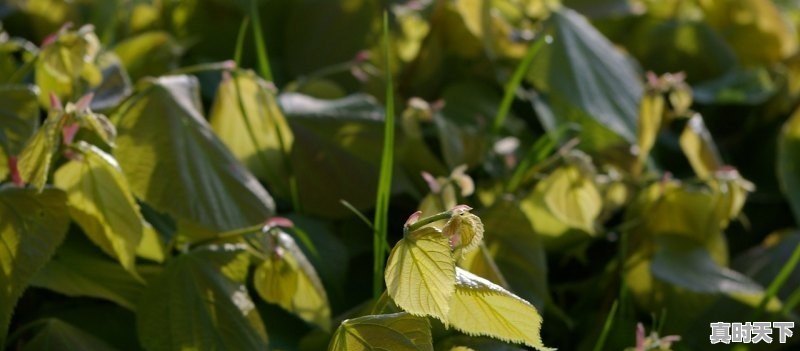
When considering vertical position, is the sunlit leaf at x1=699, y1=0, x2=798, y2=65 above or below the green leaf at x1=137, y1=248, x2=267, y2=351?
above

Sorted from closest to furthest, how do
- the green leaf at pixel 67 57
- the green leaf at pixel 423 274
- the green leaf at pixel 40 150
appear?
the green leaf at pixel 423 274 < the green leaf at pixel 40 150 < the green leaf at pixel 67 57

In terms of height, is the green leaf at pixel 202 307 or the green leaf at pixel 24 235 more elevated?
the green leaf at pixel 24 235

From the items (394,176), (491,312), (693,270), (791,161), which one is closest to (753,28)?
(791,161)

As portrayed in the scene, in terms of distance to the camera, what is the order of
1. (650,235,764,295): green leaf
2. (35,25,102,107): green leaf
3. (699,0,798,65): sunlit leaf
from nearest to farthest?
(35,25,102,107): green leaf
(650,235,764,295): green leaf
(699,0,798,65): sunlit leaf

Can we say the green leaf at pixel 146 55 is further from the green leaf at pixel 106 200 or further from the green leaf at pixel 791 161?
the green leaf at pixel 791 161

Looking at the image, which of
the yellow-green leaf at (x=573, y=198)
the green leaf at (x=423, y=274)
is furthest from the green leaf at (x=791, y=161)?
the green leaf at (x=423, y=274)

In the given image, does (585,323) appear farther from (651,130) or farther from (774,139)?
(774,139)

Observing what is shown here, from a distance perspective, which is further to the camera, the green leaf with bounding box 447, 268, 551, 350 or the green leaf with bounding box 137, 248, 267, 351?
the green leaf with bounding box 137, 248, 267, 351

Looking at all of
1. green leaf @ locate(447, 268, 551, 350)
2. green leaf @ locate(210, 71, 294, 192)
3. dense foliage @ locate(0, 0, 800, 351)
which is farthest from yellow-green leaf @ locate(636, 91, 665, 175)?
green leaf @ locate(447, 268, 551, 350)

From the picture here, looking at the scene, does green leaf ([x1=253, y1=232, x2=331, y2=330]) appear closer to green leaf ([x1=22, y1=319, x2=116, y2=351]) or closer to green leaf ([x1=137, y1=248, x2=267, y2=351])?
green leaf ([x1=137, y1=248, x2=267, y2=351])
